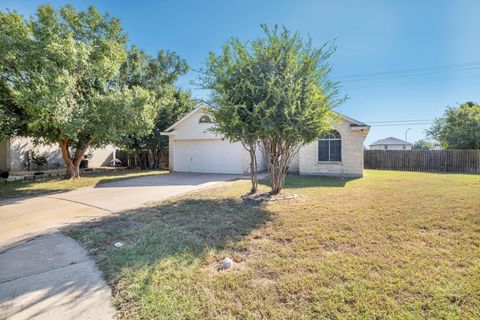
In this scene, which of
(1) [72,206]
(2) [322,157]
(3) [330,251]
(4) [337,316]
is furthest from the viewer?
(2) [322,157]

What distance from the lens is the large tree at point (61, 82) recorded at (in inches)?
345

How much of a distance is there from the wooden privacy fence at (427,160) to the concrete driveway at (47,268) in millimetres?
18903

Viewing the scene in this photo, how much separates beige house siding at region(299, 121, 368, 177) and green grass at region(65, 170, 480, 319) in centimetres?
714

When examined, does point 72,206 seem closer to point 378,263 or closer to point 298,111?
point 298,111

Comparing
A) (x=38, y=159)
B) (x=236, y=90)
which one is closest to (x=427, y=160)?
(x=236, y=90)

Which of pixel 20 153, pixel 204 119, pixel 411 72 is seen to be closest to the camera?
pixel 204 119

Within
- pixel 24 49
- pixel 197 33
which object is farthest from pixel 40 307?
pixel 197 33

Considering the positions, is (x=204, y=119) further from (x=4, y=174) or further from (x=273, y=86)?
(x=4, y=174)

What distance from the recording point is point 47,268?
3326 millimetres

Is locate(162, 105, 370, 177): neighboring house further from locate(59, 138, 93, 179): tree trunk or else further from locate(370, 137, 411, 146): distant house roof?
locate(370, 137, 411, 146): distant house roof

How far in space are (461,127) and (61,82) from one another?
26.8 m

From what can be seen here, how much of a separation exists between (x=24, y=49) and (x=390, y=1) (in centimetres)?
1423

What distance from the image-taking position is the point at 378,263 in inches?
130

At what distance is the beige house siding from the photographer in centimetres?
1325
